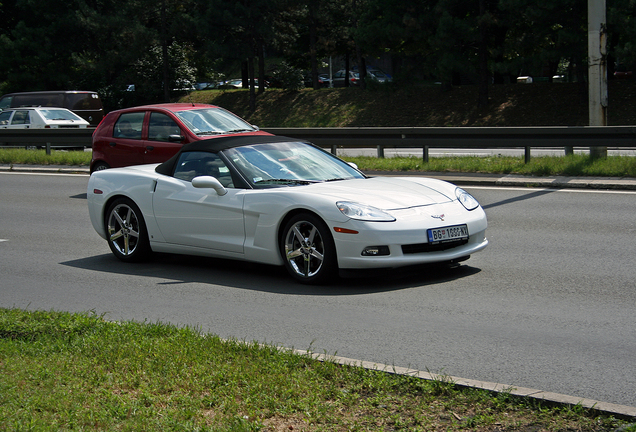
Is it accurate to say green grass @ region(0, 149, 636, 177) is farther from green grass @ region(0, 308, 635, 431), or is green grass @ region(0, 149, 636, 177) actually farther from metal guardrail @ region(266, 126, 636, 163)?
green grass @ region(0, 308, 635, 431)

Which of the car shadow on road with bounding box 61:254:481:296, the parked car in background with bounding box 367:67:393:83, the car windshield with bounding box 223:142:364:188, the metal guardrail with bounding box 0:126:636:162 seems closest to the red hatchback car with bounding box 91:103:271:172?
the metal guardrail with bounding box 0:126:636:162

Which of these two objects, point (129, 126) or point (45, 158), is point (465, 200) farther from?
point (45, 158)

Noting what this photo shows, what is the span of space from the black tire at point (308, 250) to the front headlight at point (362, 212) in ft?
0.80

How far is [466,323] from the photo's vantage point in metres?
5.81

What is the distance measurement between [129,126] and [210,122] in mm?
1576

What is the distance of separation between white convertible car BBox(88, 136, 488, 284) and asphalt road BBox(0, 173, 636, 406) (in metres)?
0.30

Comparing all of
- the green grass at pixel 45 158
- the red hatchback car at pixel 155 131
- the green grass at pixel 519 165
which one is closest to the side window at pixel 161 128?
the red hatchback car at pixel 155 131

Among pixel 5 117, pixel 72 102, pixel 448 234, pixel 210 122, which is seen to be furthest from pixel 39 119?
pixel 448 234

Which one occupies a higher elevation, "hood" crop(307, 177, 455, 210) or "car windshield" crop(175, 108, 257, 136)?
"car windshield" crop(175, 108, 257, 136)

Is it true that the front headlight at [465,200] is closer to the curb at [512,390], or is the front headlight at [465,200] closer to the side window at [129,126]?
the curb at [512,390]

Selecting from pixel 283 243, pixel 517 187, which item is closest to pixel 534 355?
pixel 283 243

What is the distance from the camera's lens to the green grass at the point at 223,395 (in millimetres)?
3801

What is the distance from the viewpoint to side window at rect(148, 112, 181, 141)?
1376 cm

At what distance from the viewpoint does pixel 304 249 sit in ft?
23.9
